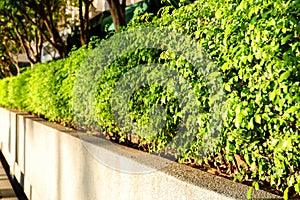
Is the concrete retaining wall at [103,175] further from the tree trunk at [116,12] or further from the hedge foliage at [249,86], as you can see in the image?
the tree trunk at [116,12]

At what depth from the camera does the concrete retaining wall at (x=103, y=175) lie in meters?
2.91

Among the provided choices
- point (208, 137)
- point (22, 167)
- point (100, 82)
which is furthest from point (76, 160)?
point (22, 167)

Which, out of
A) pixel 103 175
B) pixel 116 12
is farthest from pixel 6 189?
pixel 103 175

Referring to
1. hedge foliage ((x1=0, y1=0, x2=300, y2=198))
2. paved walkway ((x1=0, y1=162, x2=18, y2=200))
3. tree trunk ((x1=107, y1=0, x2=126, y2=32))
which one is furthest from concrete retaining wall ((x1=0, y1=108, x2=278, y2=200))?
tree trunk ((x1=107, y1=0, x2=126, y2=32))

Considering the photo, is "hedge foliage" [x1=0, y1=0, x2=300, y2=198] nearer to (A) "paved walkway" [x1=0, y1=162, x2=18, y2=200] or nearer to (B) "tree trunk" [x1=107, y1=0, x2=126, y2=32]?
(B) "tree trunk" [x1=107, y1=0, x2=126, y2=32]

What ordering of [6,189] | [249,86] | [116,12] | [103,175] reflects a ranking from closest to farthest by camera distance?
[249,86]
[103,175]
[116,12]
[6,189]

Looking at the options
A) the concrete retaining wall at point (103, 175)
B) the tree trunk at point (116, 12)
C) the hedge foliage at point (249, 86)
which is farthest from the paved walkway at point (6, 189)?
the hedge foliage at point (249, 86)

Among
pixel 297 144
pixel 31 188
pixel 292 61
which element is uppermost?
pixel 292 61

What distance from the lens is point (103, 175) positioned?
4.09 m

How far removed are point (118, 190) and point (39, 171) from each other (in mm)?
3648

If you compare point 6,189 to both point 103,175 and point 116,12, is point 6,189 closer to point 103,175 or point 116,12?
point 116,12

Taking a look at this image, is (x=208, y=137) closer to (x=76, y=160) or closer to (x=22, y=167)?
(x=76, y=160)

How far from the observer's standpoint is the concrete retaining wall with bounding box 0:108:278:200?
2912 mm

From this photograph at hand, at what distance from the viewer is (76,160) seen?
4.95m
